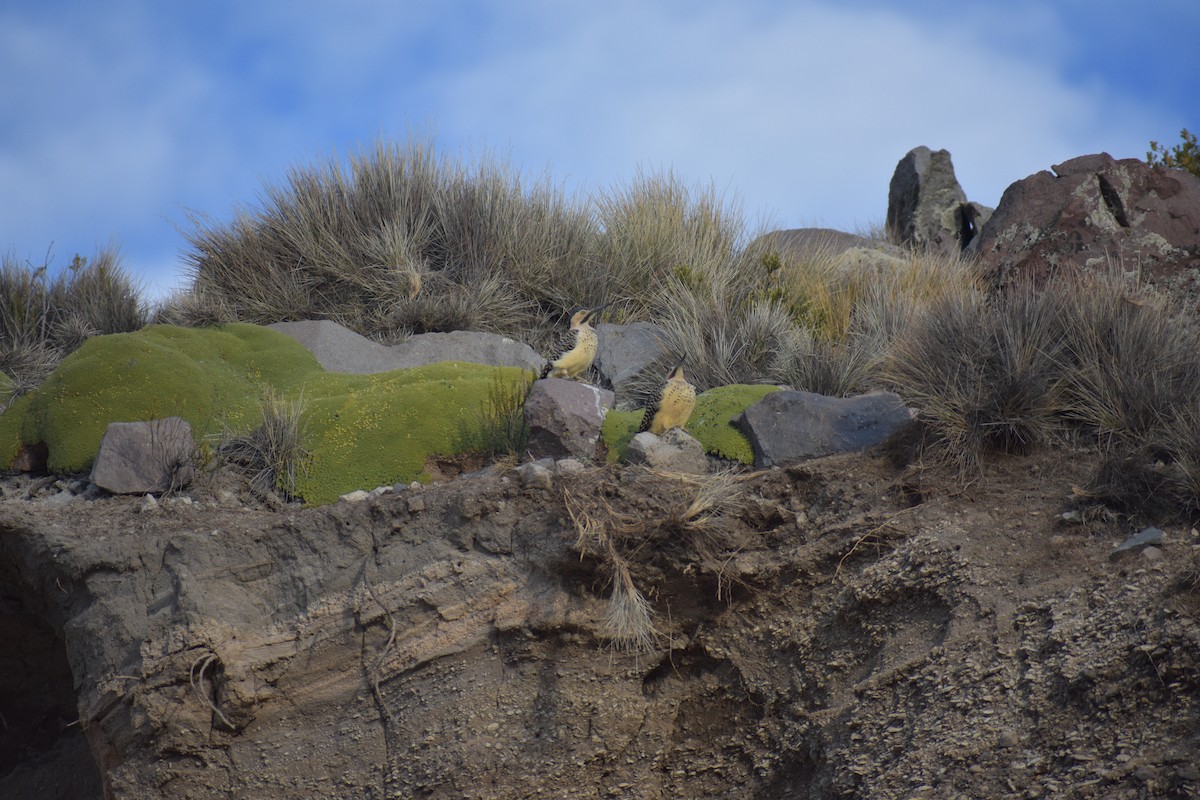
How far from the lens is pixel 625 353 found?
948 cm

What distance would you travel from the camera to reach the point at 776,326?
9289 mm

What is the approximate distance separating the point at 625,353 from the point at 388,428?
2.67 meters

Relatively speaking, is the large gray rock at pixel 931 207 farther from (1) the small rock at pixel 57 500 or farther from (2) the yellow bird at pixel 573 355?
(1) the small rock at pixel 57 500

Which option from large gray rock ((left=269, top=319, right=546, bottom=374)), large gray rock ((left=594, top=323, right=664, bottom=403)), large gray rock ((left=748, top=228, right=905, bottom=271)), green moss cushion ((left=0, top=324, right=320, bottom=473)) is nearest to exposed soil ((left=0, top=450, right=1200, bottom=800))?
green moss cushion ((left=0, top=324, right=320, bottom=473))

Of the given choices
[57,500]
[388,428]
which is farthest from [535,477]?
[57,500]

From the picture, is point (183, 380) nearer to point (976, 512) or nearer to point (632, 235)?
point (632, 235)

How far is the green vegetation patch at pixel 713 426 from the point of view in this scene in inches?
277

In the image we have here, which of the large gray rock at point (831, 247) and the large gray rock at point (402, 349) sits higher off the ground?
the large gray rock at point (831, 247)

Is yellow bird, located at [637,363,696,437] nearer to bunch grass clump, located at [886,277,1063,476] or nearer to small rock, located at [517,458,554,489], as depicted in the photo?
small rock, located at [517,458,554,489]

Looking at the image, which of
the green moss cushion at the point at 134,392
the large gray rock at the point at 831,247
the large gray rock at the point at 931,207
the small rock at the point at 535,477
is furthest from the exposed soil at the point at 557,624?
the large gray rock at the point at 931,207

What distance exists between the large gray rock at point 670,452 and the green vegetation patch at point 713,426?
13 cm

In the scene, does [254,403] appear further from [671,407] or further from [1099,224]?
[1099,224]

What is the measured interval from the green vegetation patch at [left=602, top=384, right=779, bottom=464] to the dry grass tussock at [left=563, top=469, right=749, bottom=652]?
1050mm

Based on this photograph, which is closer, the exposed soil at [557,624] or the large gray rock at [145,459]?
the exposed soil at [557,624]
